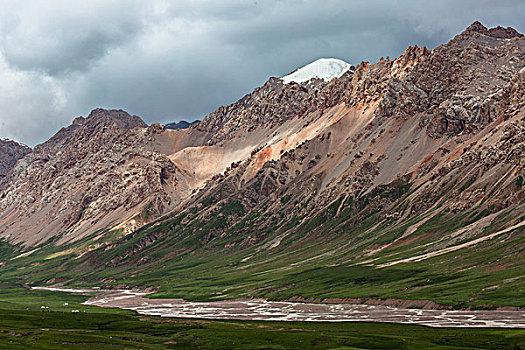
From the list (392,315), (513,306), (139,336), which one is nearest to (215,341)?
(139,336)

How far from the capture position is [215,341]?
382 ft

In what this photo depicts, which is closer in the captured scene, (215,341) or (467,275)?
(215,341)

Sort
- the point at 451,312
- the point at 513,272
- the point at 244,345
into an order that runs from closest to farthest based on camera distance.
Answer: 1. the point at 244,345
2. the point at 451,312
3. the point at 513,272

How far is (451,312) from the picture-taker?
15088 cm

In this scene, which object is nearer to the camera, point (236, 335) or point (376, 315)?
point (236, 335)

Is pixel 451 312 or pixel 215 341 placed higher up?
pixel 215 341

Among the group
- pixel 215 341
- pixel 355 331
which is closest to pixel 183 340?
pixel 215 341

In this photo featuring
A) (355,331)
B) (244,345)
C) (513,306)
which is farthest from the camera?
(513,306)

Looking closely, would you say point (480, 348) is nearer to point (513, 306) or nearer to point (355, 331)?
point (355, 331)

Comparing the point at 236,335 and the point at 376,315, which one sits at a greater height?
the point at 236,335

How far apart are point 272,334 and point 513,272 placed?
87607 millimetres

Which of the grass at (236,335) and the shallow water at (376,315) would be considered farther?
the shallow water at (376,315)

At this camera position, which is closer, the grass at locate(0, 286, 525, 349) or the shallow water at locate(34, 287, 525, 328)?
the grass at locate(0, 286, 525, 349)

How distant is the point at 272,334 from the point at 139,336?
27.9 m
